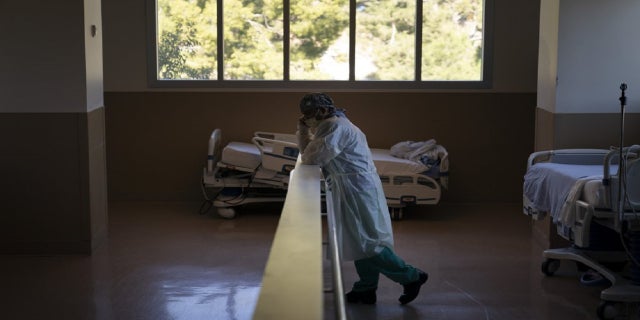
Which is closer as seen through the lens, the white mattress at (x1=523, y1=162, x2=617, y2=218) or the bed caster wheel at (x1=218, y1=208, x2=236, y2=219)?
the white mattress at (x1=523, y1=162, x2=617, y2=218)

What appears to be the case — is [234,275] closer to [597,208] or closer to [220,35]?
[597,208]

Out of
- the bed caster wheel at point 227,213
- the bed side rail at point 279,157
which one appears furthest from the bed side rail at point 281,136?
the bed caster wheel at point 227,213

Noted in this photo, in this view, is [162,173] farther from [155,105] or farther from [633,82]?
[633,82]

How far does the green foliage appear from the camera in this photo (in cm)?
922

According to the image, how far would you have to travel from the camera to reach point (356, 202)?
17.8 ft

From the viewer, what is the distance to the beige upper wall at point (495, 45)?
9.21 meters

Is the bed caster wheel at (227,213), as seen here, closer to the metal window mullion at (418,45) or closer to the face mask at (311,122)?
the metal window mullion at (418,45)

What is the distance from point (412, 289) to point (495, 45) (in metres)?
4.42

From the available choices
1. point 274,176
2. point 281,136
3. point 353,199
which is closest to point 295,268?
point 353,199

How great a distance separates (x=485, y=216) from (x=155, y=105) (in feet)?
11.8

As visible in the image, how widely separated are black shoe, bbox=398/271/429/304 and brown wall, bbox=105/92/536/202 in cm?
389

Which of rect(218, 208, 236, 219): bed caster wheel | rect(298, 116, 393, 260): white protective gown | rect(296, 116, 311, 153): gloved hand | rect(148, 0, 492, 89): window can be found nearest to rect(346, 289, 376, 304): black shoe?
rect(298, 116, 393, 260): white protective gown

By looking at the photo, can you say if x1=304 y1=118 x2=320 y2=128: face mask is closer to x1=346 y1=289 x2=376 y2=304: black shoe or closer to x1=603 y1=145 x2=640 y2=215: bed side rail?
x1=346 y1=289 x2=376 y2=304: black shoe

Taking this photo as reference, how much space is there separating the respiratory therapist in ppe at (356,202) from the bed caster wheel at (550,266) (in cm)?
122
